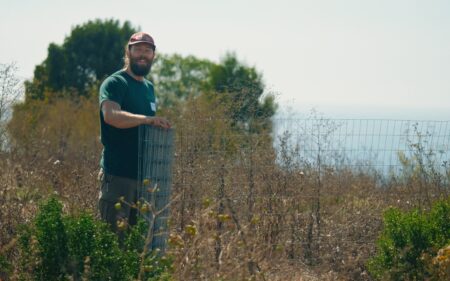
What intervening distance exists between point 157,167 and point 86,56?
81.5 feet

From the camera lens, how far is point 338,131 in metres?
8.46

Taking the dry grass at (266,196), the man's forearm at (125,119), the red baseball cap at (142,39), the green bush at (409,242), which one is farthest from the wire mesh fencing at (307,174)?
the man's forearm at (125,119)

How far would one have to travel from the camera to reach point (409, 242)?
650 cm

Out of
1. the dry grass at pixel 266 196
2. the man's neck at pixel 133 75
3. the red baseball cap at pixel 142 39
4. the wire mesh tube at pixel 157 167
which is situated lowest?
the dry grass at pixel 266 196

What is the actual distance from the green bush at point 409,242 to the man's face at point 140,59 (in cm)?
214

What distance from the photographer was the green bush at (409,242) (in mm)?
6391

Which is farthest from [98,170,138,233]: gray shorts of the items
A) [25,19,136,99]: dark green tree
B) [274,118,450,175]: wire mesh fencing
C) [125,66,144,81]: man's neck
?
[25,19,136,99]: dark green tree

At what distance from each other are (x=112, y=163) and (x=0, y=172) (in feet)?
7.08

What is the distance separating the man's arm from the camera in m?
5.83

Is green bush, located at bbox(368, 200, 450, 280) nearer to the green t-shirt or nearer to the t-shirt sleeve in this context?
the green t-shirt

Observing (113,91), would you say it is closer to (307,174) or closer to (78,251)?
(78,251)

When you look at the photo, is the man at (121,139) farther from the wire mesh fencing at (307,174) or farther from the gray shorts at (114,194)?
the wire mesh fencing at (307,174)

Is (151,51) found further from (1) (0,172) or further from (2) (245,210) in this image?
(1) (0,172)

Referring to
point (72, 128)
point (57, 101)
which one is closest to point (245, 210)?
point (72, 128)
